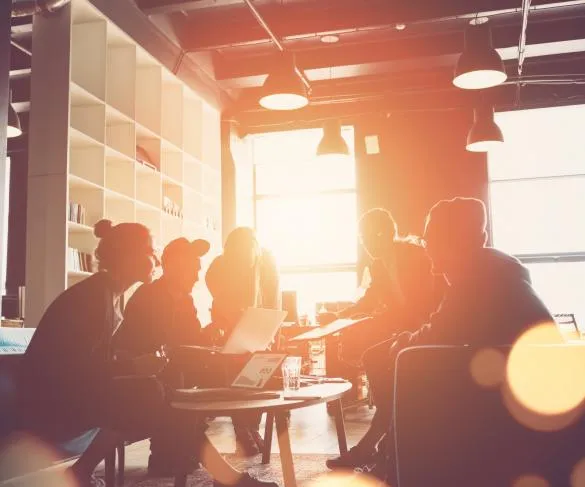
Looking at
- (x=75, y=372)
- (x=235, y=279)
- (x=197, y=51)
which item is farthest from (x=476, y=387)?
(x=197, y=51)

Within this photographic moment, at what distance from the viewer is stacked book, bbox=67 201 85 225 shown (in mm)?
5453

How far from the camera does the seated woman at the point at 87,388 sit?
2.67 m

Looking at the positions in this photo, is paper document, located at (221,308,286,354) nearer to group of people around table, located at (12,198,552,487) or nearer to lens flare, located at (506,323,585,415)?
group of people around table, located at (12,198,552,487)

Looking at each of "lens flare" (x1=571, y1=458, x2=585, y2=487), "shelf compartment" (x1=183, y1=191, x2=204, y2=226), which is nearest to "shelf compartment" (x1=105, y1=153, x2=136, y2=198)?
"shelf compartment" (x1=183, y1=191, x2=204, y2=226)

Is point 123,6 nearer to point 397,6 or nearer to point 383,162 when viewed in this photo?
point 397,6

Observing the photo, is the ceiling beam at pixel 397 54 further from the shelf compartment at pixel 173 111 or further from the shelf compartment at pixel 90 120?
the shelf compartment at pixel 90 120

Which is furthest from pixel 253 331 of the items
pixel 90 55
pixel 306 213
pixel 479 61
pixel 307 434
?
pixel 306 213

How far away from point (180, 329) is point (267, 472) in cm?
109

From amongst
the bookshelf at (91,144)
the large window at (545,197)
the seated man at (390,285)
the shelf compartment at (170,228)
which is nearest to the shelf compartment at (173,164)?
the bookshelf at (91,144)

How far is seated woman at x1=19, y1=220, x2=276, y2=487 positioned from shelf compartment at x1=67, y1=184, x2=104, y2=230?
3.19 m

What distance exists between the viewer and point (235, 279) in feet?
15.6

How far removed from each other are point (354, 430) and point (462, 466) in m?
4.04

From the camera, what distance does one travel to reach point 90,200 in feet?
19.3

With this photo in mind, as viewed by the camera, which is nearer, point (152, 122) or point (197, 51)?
point (152, 122)
